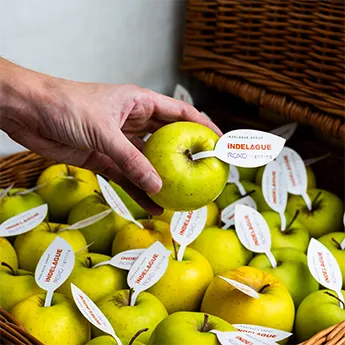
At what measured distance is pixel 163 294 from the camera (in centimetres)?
105

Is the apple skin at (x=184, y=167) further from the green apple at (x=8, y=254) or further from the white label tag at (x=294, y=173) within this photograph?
the white label tag at (x=294, y=173)

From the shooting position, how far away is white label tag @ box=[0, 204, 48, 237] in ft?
3.79

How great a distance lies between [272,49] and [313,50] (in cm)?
11

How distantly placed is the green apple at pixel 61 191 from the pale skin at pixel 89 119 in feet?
0.69

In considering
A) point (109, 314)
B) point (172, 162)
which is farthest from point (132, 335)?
point (172, 162)

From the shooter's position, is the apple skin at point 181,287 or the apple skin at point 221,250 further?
the apple skin at point 221,250

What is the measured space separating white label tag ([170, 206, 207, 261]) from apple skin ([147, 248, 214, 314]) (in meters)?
0.04

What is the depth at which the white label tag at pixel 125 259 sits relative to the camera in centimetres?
107

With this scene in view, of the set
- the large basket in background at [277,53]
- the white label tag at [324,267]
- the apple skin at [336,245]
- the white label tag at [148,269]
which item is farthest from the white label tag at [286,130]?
the white label tag at [148,269]

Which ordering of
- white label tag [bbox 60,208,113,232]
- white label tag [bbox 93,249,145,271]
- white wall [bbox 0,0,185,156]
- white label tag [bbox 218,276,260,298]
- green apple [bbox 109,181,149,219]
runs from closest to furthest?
white label tag [bbox 218,276,260,298], white label tag [bbox 93,249,145,271], white label tag [bbox 60,208,113,232], green apple [bbox 109,181,149,219], white wall [bbox 0,0,185,156]

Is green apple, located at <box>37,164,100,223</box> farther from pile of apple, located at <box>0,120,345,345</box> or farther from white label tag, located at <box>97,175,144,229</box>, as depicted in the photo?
white label tag, located at <box>97,175,144,229</box>

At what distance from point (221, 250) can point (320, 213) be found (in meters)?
0.28

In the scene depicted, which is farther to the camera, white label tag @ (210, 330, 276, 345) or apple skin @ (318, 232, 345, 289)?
apple skin @ (318, 232, 345, 289)

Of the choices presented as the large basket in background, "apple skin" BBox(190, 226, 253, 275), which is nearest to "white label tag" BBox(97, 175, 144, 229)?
"apple skin" BBox(190, 226, 253, 275)
